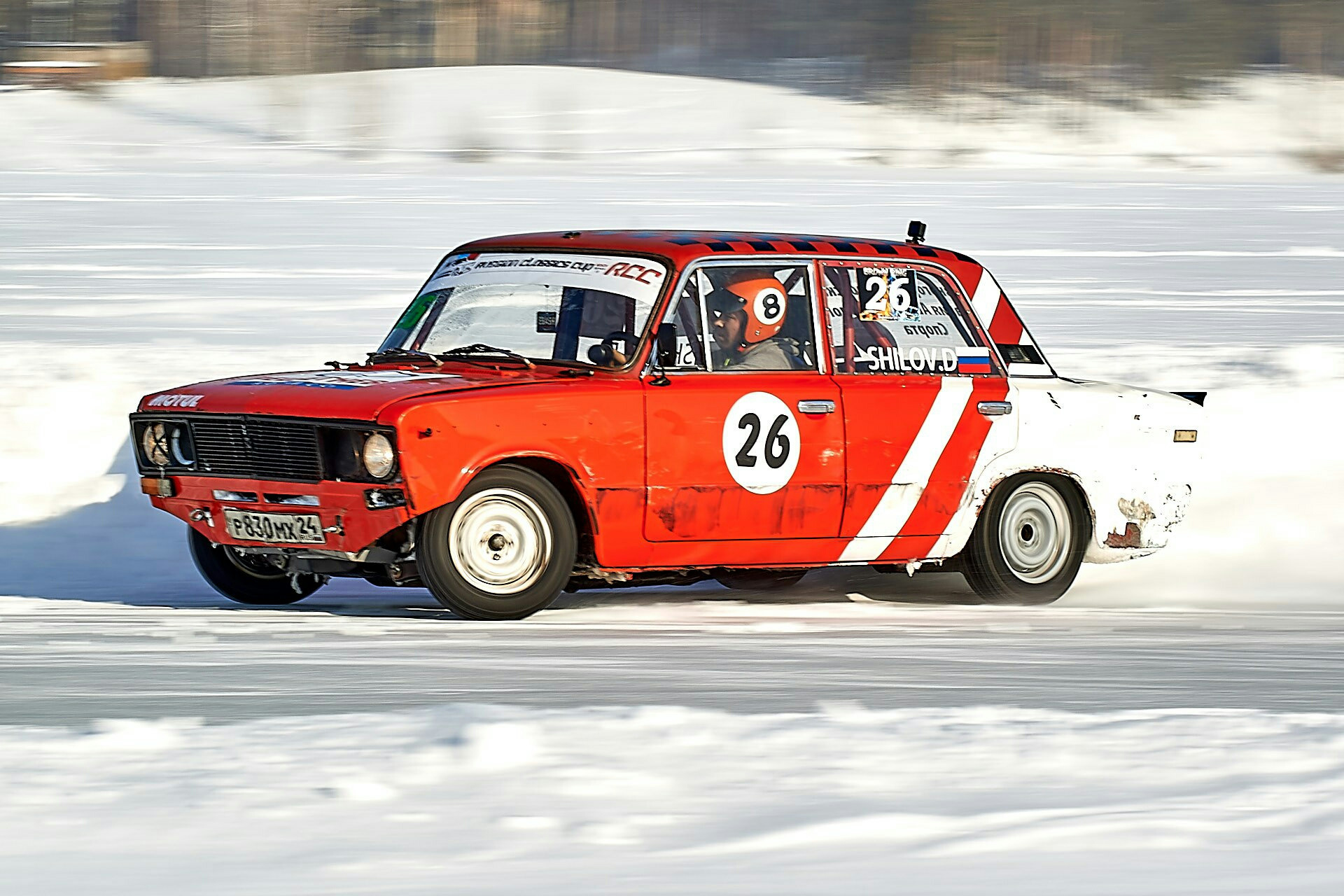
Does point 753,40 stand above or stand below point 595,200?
above

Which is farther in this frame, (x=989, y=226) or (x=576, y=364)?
(x=989, y=226)

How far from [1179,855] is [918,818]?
565 millimetres

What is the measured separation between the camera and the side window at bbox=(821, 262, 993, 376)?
31.3 feet

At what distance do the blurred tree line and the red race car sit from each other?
21.3 meters

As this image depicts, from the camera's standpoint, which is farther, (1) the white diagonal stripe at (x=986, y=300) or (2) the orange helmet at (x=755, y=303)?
(1) the white diagonal stripe at (x=986, y=300)

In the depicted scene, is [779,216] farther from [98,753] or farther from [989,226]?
[98,753]

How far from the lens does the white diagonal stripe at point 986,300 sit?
10648 millimetres

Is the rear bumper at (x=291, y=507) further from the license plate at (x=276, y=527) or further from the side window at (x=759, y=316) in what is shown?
the side window at (x=759, y=316)

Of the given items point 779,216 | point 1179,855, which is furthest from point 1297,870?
point 779,216

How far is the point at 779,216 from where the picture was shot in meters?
22.8

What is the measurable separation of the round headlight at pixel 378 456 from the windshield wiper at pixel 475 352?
42.6 inches

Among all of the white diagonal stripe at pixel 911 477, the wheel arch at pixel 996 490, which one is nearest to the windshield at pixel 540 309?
the white diagonal stripe at pixel 911 477

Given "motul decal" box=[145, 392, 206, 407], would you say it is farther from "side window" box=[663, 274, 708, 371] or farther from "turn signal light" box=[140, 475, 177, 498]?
"side window" box=[663, 274, 708, 371]

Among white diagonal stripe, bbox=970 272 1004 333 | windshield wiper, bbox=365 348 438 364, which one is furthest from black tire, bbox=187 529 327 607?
white diagonal stripe, bbox=970 272 1004 333
